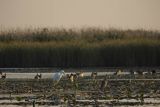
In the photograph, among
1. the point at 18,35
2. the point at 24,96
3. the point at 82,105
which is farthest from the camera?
the point at 18,35

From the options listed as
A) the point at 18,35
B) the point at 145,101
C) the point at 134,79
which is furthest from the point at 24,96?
the point at 18,35

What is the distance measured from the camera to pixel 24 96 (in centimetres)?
1520

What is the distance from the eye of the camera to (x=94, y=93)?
50.1 feet

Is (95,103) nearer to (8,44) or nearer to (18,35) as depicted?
(8,44)

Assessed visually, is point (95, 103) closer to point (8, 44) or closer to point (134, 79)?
point (134, 79)

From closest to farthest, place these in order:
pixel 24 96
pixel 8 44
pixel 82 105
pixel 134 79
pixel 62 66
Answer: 1. pixel 82 105
2. pixel 24 96
3. pixel 134 79
4. pixel 62 66
5. pixel 8 44

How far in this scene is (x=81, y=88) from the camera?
1661 cm

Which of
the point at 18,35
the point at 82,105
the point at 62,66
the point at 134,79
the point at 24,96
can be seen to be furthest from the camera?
the point at 18,35

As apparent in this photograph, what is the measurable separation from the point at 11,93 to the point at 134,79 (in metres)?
5.04

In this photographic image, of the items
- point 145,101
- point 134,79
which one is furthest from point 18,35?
point 145,101

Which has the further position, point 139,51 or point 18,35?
point 18,35

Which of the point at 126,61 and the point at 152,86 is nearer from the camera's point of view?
the point at 152,86

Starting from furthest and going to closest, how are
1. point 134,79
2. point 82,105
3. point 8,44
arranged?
point 8,44 → point 134,79 → point 82,105

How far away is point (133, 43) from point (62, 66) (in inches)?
169
